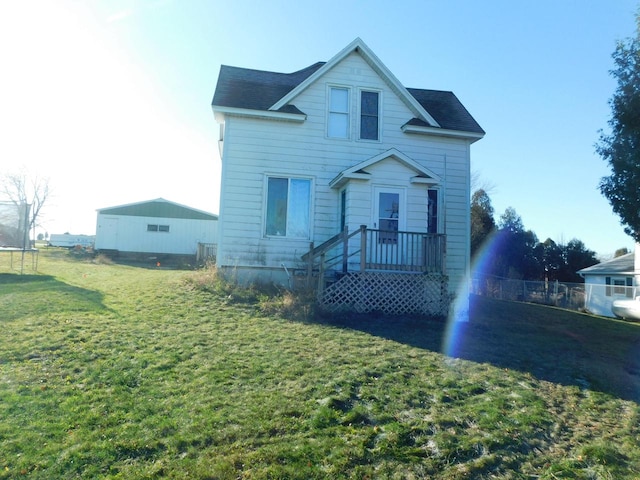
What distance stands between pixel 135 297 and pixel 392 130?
8637 mm

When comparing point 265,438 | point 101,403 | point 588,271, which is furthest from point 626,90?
point 588,271

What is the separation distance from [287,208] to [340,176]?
1.86 meters

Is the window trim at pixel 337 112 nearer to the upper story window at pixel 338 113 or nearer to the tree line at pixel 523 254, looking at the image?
the upper story window at pixel 338 113

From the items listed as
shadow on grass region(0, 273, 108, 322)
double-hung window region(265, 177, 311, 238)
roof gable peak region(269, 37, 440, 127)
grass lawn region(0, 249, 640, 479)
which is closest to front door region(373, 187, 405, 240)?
double-hung window region(265, 177, 311, 238)

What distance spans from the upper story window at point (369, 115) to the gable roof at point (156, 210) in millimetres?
20034

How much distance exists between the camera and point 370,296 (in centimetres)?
1098

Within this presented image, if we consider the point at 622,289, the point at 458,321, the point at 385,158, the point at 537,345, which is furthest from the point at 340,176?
the point at 622,289

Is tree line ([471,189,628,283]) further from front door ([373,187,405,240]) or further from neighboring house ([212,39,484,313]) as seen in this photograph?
front door ([373,187,405,240])

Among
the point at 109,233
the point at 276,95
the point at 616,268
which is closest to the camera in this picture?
the point at 276,95

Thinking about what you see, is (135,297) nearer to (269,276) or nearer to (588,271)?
(269,276)

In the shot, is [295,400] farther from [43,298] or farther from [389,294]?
[43,298]

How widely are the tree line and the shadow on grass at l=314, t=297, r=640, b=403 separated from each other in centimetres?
2191

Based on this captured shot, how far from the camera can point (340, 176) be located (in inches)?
501

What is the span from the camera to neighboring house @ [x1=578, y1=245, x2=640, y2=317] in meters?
23.9
